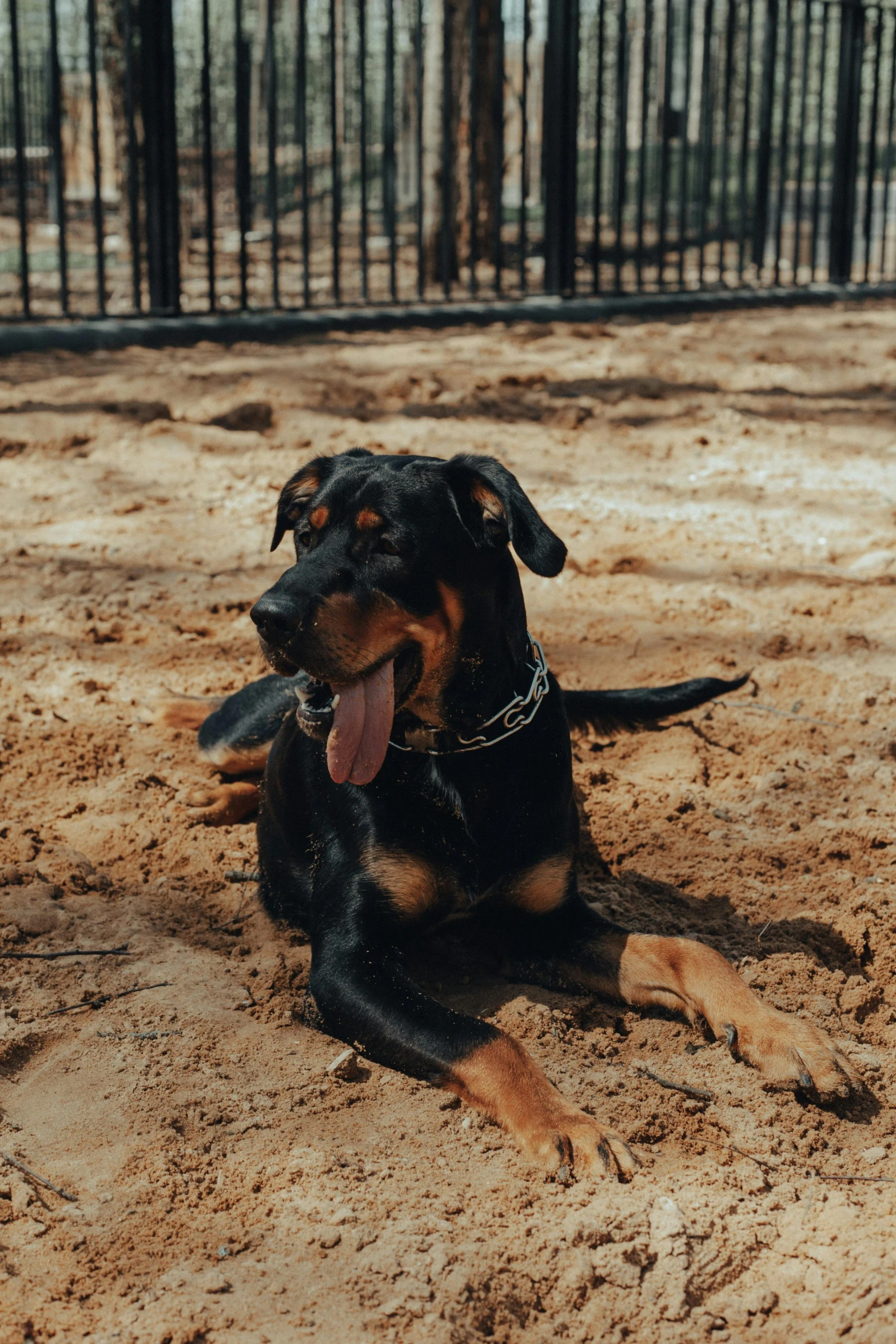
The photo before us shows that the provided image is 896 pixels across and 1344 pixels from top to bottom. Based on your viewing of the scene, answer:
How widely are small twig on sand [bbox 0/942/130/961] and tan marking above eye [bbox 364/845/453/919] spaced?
664 mm

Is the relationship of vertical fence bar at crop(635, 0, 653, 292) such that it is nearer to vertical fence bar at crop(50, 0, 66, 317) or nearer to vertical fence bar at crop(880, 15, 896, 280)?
vertical fence bar at crop(880, 15, 896, 280)

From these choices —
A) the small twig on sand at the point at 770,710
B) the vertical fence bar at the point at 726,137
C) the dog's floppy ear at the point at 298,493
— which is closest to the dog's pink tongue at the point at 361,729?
the dog's floppy ear at the point at 298,493

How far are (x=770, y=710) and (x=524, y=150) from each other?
23.3 ft

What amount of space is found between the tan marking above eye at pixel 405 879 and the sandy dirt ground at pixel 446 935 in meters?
0.27

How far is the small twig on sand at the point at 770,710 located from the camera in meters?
4.29

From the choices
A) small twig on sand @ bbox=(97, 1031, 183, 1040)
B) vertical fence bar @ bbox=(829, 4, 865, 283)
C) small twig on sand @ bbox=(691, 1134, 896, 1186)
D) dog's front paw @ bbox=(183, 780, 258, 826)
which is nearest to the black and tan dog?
small twig on sand @ bbox=(691, 1134, 896, 1186)

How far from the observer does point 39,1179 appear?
7.48ft

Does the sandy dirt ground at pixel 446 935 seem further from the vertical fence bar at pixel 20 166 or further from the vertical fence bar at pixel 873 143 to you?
the vertical fence bar at pixel 873 143

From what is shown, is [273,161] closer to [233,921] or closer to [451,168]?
[451,168]

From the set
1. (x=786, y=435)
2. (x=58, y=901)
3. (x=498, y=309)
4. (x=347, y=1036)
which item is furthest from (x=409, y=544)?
(x=498, y=309)

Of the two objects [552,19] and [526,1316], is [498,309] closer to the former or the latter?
[552,19]

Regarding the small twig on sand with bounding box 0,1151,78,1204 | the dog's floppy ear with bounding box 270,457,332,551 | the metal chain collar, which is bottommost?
the small twig on sand with bounding box 0,1151,78,1204

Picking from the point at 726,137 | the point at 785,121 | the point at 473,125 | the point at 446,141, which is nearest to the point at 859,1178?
the point at 446,141

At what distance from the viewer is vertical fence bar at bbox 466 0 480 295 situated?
10.3 meters
